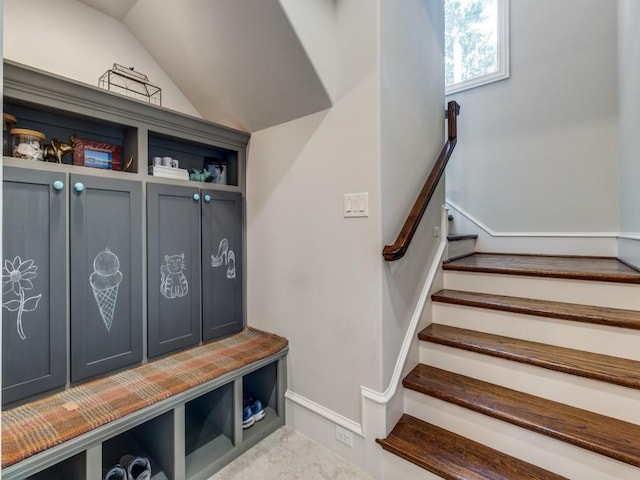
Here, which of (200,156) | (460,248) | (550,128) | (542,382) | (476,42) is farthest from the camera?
(476,42)

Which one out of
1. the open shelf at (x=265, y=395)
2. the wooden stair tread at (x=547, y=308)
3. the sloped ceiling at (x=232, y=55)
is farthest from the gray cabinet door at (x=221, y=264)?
the wooden stair tread at (x=547, y=308)

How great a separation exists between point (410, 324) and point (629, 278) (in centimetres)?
114

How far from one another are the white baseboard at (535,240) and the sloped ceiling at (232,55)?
234 centimetres

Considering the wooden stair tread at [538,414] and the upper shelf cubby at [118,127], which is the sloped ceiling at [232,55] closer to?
the upper shelf cubby at [118,127]

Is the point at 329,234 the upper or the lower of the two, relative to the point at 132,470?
upper

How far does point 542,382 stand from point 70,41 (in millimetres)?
3162

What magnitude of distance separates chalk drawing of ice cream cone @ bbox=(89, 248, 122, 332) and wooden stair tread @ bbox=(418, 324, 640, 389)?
171 cm

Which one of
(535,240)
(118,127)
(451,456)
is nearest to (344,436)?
(451,456)

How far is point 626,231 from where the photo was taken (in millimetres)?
2396

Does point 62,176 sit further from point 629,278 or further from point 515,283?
point 629,278

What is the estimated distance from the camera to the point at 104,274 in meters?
1.66

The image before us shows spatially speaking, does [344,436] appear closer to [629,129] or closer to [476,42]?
[629,129]

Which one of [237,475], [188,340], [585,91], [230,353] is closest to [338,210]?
[230,353]

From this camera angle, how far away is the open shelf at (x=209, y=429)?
1689 millimetres
